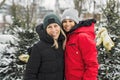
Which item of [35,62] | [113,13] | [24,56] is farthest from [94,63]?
[113,13]

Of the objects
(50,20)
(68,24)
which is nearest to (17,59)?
(68,24)

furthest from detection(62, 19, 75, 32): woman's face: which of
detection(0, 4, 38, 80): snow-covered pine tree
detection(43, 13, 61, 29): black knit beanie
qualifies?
detection(0, 4, 38, 80): snow-covered pine tree

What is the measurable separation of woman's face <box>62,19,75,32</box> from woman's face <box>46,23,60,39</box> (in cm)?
20

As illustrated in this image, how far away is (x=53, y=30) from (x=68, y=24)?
1.04 feet

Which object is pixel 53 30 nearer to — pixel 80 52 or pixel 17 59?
pixel 80 52

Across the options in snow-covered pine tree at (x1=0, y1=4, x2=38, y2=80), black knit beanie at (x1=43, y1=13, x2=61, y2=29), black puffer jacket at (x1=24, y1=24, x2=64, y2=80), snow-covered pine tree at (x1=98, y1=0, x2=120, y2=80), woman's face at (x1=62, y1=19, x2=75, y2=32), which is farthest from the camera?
snow-covered pine tree at (x1=98, y1=0, x2=120, y2=80)

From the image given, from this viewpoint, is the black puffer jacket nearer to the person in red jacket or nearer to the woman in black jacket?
the woman in black jacket

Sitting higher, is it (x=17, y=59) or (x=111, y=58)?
(x=17, y=59)

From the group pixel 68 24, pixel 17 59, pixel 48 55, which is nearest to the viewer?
pixel 48 55

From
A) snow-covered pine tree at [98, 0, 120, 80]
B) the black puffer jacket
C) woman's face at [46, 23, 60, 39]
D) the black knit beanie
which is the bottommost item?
snow-covered pine tree at [98, 0, 120, 80]

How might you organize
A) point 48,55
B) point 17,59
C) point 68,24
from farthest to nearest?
point 17,59 → point 68,24 → point 48,55

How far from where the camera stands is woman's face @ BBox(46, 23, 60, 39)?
4.16m

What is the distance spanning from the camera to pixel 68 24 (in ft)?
14.5

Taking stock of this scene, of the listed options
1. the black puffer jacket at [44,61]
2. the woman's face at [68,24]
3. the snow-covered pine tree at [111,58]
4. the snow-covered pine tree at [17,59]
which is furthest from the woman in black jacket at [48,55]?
the snow-covered pine tree at [111,58]
